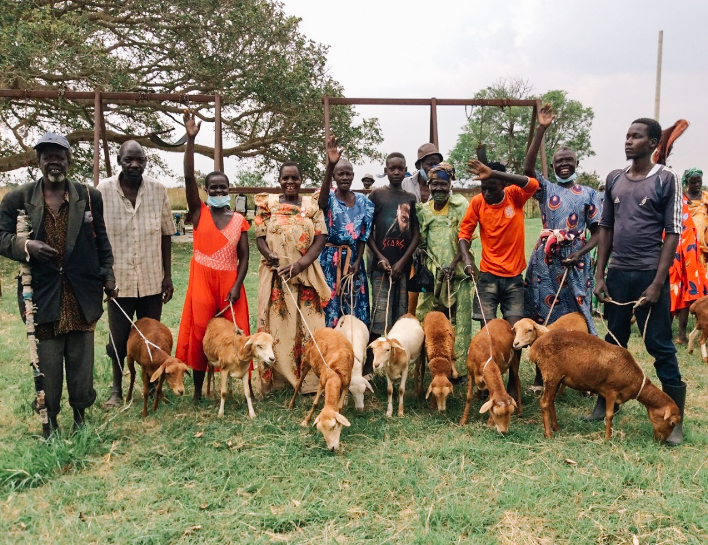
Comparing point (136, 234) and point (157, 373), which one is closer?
point (157, 373)

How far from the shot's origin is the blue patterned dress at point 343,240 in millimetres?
5879

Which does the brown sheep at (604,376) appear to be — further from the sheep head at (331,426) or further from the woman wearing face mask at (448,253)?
the sheep head at (331,426)

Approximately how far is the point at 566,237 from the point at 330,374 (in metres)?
2.93

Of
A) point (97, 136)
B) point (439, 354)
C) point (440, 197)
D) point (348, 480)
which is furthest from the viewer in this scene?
point (97, 136)

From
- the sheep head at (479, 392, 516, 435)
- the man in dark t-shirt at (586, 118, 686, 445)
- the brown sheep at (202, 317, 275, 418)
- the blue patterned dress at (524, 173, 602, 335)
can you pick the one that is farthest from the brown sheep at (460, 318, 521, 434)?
the brown sheep at (202, 317, 275, 418)

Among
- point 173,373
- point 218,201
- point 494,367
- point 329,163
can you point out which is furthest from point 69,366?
point 494,367

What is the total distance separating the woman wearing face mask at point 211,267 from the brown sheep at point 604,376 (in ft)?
10.4

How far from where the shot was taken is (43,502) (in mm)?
3699

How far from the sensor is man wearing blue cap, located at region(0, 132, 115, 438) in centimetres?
437

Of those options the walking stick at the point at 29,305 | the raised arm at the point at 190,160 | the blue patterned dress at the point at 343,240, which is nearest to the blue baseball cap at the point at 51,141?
the walking stick at the point at 29,305

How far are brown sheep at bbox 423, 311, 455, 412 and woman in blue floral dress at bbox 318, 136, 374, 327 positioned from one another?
3.12ft

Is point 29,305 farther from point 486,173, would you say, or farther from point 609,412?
point 609,412

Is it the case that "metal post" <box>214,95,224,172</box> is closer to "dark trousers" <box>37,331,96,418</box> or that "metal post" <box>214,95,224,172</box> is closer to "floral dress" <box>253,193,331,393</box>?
"floral dress" <box>253,193,331,393</box>

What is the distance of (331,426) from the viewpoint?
4.32 meters
